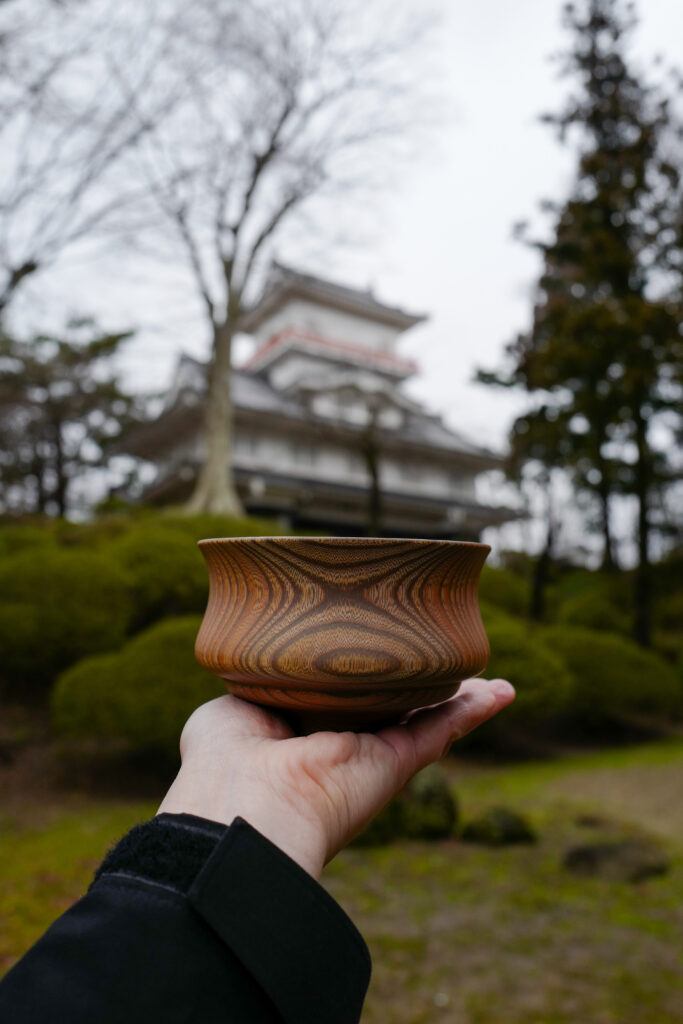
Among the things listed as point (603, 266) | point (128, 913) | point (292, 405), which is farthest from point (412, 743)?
point (292, 405)

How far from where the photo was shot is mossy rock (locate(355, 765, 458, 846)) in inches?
193

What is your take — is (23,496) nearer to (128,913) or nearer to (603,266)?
(603,266)

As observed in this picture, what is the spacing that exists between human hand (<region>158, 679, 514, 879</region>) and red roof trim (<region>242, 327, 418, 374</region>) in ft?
49.0

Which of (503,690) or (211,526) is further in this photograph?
(211,526)

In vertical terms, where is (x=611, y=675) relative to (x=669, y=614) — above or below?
below

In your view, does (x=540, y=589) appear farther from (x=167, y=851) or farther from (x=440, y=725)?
(x=167, y=851)

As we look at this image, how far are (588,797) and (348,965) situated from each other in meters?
6.24

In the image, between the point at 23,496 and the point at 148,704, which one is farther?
the point at 23,496

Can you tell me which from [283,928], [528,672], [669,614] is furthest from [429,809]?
[669,614]

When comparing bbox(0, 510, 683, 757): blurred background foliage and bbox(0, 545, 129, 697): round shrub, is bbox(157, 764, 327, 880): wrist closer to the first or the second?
bbox(0, 510, 683, 757): blurred background foliage

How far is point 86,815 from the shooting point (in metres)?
5.11

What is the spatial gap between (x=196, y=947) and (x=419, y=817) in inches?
191

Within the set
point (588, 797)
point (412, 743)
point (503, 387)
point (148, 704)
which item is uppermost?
point (503, 387)

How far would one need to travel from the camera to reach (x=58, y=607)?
6184mm
